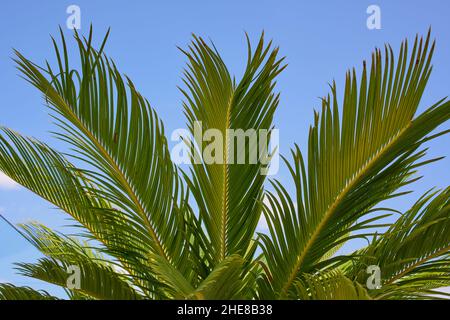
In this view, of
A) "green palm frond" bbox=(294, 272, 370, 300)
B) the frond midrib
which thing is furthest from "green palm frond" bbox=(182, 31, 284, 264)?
"green palm frond" bbox=(294, 272, 370, 300)

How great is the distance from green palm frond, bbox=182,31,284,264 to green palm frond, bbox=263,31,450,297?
307 millimetres

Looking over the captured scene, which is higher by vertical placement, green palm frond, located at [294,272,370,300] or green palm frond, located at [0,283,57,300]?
green palm frond, located at [294,272,370,300]

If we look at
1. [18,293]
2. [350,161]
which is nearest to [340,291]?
[350,161]

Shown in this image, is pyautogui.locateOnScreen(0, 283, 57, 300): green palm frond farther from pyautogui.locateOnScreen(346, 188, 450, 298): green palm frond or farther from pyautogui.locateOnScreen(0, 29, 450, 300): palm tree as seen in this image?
pyautogui.locateOnScreen(346, 188, 450, 298): green palm frond

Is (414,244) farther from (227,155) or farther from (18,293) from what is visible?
(18,293)

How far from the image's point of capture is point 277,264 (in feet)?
10.9

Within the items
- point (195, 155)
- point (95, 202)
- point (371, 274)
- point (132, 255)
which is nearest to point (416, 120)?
point (371, 274)

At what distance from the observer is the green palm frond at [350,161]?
2.99 metres

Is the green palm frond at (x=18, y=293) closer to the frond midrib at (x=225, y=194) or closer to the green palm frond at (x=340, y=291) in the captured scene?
the frond midrib at (x=225, y=194)

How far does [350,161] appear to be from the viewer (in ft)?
10.2

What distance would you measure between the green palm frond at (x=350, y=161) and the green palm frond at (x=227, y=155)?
0.31m

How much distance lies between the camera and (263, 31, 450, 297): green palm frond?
9.81 feet

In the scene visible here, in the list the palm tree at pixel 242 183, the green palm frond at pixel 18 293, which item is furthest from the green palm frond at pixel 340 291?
the green palm frond at pixel 18 293

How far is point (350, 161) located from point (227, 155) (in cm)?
75
